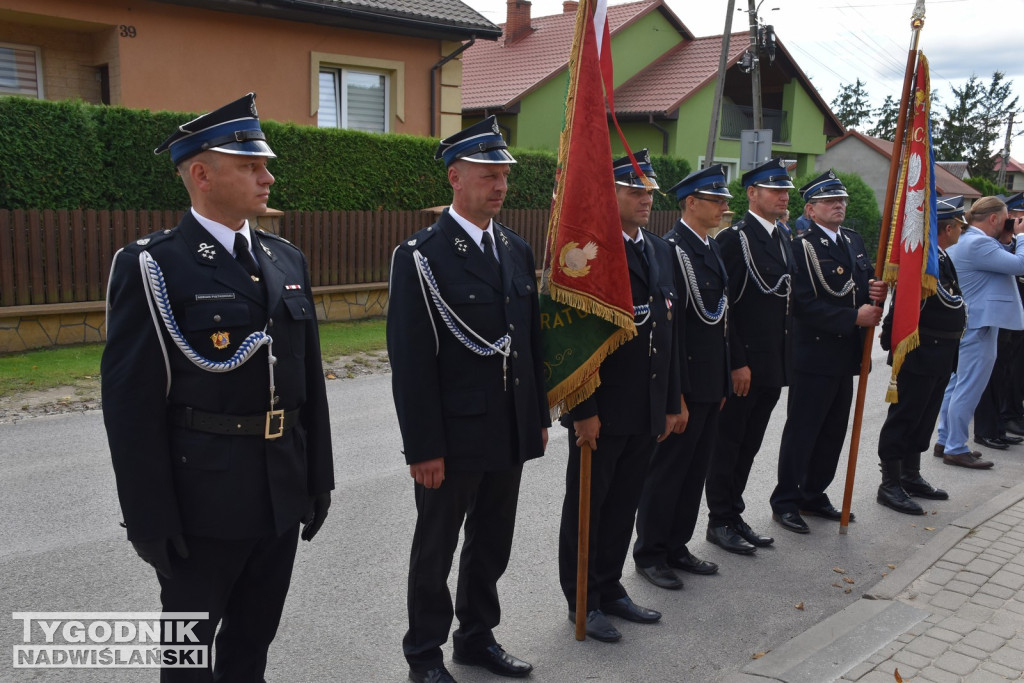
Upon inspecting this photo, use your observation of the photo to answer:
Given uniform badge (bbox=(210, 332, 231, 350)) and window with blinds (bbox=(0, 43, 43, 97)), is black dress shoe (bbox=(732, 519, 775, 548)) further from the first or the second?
window with blinds (bbox=(0, 43, 43, 97))

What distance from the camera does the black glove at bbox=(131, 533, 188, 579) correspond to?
2.62 m

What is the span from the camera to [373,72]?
53.8 feet

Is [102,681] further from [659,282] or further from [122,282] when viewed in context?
[659,282]

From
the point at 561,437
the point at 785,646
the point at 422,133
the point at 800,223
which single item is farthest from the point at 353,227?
the point at 785,646

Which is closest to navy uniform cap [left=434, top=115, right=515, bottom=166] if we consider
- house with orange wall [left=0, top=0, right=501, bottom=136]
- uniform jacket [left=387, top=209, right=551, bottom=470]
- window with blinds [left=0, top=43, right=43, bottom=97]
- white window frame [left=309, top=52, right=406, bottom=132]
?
uniform jacket [left=387, top=209, right=551, bottom=470]

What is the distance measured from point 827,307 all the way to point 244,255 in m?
3.89

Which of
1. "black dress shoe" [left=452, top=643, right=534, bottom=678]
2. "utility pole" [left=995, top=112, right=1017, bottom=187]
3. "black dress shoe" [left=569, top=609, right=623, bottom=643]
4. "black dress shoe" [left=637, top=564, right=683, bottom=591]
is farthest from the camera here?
"utility pole" [left=995, top=112, right=1017, bottom=187]

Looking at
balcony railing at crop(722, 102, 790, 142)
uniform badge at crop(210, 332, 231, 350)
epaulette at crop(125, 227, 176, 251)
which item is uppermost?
balcony railing at crop(722, 102, 790, 142)

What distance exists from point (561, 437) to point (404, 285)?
14.6 feet

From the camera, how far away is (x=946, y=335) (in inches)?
242

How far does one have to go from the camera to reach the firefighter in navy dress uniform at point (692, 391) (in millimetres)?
4660

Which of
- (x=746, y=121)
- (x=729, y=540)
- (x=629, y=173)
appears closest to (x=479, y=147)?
(x=629, y=173)

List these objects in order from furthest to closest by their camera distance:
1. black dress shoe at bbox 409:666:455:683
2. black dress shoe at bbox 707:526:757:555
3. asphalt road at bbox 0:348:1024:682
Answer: black dress shoe at bbox 707:526:757:555 < asphalt road at bbox 0:348:1024:682 < black dress shoe at bbox 409:666:455:683

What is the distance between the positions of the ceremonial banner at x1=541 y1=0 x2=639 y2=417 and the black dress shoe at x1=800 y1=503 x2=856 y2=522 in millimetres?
2618
